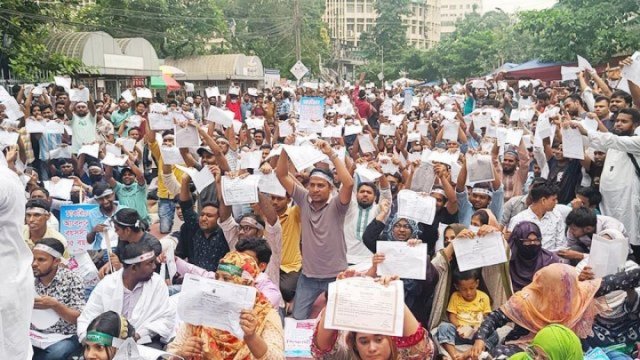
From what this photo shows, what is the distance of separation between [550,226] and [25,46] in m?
11.4

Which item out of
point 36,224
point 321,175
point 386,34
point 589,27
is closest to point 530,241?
point 321,175

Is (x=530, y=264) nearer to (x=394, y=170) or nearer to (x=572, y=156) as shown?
(x=572, y=156)

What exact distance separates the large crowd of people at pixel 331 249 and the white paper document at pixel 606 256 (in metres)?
0.01

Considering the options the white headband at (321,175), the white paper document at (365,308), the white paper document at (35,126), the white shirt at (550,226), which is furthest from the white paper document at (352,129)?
the white paper document at (365,308)

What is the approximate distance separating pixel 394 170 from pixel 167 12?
1092 inches

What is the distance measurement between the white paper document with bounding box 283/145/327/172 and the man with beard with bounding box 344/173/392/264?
0.74 m

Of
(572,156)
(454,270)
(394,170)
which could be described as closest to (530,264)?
(454,270)

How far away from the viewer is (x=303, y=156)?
16.6ft

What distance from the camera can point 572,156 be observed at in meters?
5.93

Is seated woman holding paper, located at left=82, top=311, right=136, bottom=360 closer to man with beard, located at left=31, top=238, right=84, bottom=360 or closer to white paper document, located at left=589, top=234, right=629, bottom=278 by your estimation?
man with beard, located at left=31, top=238, right=84, bottom=360

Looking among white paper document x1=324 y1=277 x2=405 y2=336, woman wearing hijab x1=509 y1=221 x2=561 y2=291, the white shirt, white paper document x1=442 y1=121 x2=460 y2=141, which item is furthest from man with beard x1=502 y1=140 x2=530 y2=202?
white paper document x1=324 y1=277 x2=405 y2=336

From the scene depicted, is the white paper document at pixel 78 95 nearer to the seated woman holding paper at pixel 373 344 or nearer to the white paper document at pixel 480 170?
the white paper document at pixel 480 170

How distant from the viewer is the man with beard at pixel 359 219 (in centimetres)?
572

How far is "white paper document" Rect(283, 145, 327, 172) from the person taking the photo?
500 cm
